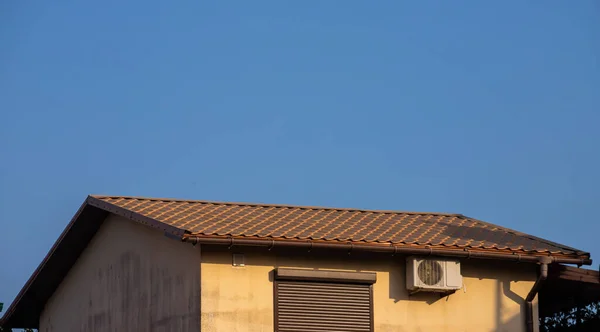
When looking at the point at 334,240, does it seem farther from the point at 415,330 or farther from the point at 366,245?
the point at 415,330

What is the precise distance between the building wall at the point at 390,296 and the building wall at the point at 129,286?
0.35 meters

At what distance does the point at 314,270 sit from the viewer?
1894 centimetres

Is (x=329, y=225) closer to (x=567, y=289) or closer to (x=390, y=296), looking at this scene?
(x=390, y=296)

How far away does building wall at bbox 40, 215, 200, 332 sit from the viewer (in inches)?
748

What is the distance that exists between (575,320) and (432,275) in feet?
14.5

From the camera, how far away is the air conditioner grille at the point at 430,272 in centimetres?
1906

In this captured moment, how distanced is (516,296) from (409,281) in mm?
2093

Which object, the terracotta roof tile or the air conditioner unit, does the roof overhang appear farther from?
the air conditioner unit

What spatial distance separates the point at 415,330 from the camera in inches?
761

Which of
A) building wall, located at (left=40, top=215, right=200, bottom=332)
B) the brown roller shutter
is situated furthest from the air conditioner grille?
building wall, located at (left=40, top=215, right=200, bottom=332)

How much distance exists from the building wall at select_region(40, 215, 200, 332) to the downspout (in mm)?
5819

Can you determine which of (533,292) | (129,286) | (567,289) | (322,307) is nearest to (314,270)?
(322,307)

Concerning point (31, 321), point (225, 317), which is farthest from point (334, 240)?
point (31, 321)

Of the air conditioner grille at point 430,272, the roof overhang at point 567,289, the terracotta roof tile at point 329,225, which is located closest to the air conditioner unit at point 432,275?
the air conditioner grille at point 430,272
